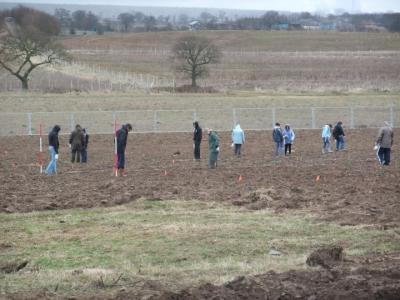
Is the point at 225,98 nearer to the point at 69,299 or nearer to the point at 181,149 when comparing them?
the point at 181,149

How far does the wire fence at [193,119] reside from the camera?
135 feet

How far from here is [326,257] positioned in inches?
486

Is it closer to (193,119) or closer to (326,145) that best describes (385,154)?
(326,145)

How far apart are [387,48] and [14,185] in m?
76.9

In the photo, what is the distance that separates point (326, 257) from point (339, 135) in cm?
1926

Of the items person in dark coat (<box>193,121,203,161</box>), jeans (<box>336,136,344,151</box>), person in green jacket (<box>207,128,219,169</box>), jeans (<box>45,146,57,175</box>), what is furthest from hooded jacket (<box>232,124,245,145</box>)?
jeans (<box>45,146,57,175</box>)

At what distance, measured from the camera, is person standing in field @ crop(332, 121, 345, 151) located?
3088cm

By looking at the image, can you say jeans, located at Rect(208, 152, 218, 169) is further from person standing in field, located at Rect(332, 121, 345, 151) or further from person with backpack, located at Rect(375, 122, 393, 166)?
person standing in field, located at Rect(332, 121, 345, 151)

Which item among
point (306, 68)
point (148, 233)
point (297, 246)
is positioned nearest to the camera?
point (297, 246)

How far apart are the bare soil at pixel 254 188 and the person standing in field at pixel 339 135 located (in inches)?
24.7

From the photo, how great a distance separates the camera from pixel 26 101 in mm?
53562

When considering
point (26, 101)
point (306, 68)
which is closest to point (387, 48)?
point (306, 68)

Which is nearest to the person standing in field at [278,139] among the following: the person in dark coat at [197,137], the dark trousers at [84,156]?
the person in dark coat at [197,137]

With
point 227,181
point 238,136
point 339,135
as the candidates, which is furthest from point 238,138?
point 227,181
